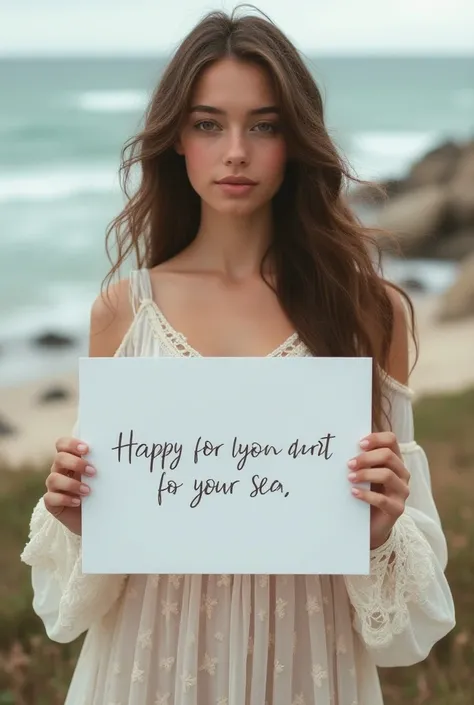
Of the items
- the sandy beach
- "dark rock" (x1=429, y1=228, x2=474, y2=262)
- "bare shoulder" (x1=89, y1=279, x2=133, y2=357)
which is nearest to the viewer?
"bare shoulder" (x1=89, y1=279, x2=133, y2=357)

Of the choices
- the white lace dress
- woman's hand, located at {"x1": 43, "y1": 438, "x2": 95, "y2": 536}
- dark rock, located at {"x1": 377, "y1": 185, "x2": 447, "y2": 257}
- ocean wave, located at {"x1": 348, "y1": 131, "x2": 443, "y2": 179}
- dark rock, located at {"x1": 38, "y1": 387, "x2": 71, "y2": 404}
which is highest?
woman's hand, located at {"x1": 43, "y1": 438, "x2": 95, "y2": 536}

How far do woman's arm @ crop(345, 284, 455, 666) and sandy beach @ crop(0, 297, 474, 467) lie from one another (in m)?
2.01

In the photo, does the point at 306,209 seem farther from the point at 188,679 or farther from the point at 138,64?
the point at 138,64

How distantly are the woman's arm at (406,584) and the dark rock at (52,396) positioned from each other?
219 centimetres

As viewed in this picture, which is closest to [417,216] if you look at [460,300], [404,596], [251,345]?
[460,300]

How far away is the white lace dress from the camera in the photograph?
1169 mm

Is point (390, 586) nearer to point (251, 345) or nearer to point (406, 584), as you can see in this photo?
point (406, 584)

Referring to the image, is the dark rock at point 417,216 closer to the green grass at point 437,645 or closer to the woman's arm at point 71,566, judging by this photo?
the green grass at point 437,645

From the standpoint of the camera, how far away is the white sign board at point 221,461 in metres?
1.05

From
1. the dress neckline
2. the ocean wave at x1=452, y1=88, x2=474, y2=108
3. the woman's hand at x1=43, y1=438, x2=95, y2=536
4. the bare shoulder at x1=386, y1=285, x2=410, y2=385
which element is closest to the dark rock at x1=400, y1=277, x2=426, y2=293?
the ocean wave at x1=452, y1=88, x2=474, y2=108

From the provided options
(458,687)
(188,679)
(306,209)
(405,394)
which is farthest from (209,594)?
(458,687)

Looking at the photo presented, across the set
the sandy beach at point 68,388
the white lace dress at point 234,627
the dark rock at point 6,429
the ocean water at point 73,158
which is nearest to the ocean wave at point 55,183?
the ocean water at point 73,158

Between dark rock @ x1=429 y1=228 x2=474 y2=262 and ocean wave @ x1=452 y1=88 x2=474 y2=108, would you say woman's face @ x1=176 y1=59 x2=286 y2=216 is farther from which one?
dark rock @ x1=429 y1=228 x2=474 y2=262

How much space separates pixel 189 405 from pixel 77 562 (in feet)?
0.89
